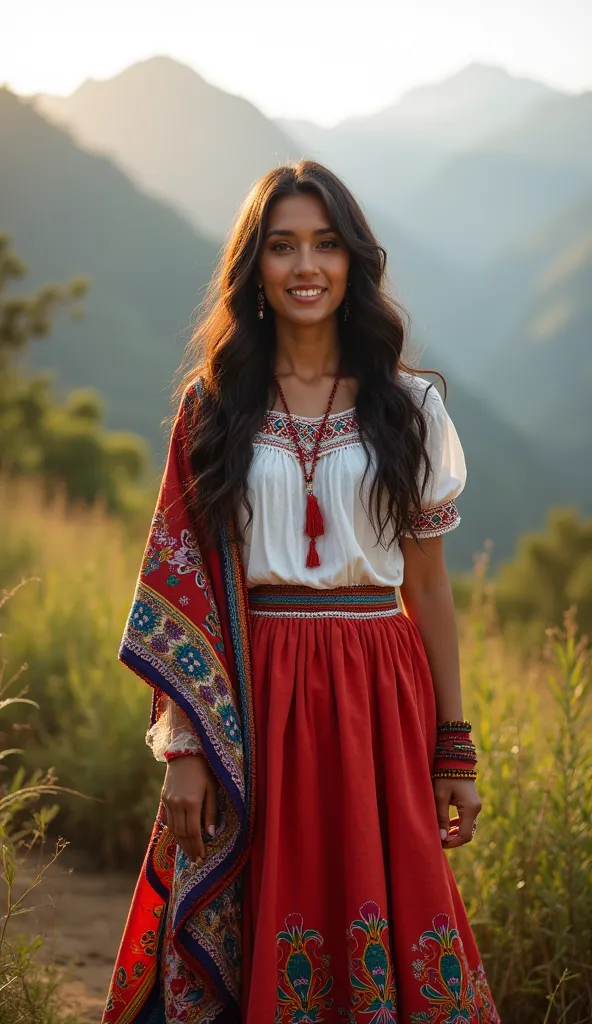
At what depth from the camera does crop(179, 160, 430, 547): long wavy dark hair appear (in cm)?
233

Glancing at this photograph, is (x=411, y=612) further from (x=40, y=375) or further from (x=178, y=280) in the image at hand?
(x=178, y=280)

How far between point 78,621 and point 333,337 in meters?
3.10

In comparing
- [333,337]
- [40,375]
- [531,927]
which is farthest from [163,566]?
[40,375]

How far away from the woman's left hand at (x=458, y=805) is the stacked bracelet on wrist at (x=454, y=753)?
2cm

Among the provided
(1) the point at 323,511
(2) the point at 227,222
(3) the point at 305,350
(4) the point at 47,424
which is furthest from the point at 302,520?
(2) the point at 227,222

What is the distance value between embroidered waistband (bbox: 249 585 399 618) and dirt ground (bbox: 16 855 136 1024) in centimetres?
113

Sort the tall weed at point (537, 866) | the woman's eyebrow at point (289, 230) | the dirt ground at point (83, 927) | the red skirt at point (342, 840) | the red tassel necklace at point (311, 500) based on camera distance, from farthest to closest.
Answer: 1. the dirt ground at point (83, 927)
2. the tall weed at point (537, 866)
3. the woman's eyebrow at point (289, 230)
4. the red tassel necklace at point (311, 500)
5. the red skirt at point (342, 840)

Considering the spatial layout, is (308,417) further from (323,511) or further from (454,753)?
(454,753)

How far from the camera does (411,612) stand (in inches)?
99.3

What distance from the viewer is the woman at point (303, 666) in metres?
2.21

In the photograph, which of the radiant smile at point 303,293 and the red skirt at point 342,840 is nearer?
the red skirt at point 342,840

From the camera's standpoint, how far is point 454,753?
2.40m

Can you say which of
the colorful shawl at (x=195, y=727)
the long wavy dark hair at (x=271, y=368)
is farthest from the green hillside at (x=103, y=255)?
the colorful shawl at (x=195, y=727)

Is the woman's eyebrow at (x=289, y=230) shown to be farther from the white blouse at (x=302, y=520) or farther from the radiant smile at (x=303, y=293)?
the white blouse at (x=302, y=520)
